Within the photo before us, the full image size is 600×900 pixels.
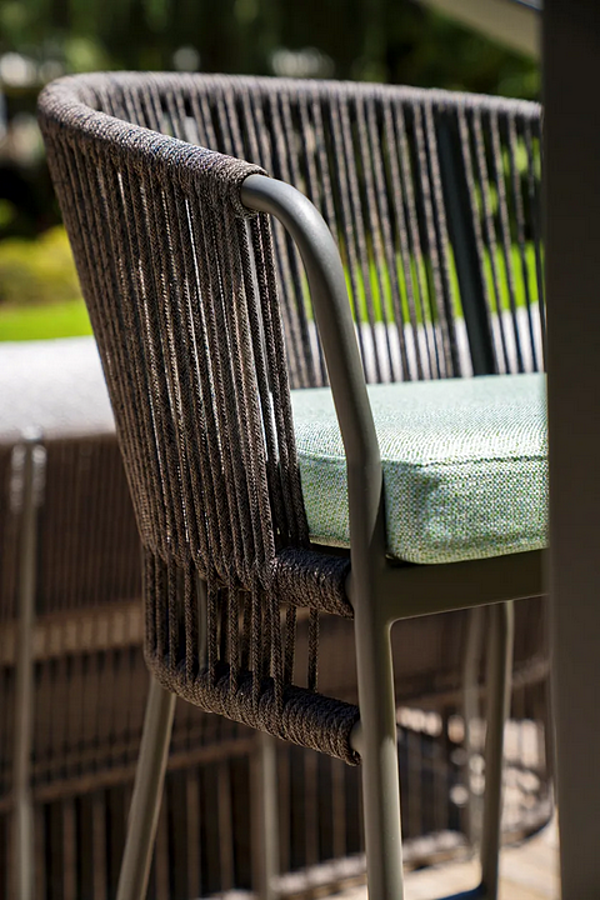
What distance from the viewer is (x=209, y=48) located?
1187cm

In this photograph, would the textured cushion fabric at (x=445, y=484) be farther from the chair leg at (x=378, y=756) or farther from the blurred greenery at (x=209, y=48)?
the blurred greenery at (x=209, y=48)

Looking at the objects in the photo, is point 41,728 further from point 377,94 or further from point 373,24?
point 373,24

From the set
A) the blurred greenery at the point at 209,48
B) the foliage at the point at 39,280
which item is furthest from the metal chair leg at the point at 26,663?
the blurred greenery at the point at 209,48

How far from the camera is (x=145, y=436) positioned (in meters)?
0.75

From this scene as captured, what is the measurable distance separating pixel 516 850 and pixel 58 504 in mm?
936

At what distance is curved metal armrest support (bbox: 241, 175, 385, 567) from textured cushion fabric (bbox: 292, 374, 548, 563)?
11 mm

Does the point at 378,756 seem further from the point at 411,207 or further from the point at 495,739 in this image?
the point at 411,207

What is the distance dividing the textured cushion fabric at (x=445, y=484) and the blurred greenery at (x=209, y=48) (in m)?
10.3

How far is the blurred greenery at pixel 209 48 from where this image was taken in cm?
1122

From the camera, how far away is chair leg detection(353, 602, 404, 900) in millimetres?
589

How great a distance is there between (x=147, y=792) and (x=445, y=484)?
0.35 m

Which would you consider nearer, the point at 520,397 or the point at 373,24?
the point at 520,397

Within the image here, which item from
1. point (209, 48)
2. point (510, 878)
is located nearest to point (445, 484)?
point (510, 878)

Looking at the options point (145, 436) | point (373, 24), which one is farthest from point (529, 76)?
point (145, 436)
